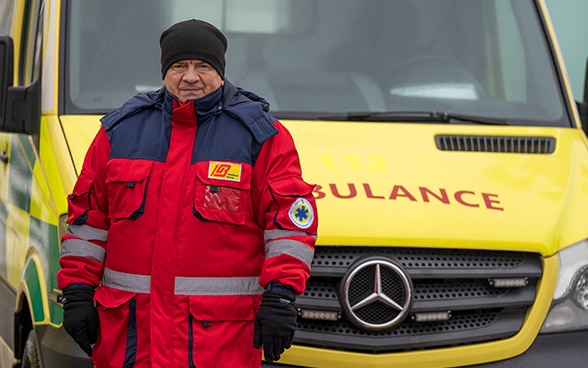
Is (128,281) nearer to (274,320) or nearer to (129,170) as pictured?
(129,170)

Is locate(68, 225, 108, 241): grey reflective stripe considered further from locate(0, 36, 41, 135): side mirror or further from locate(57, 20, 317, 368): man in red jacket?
locate(0, 36, 41, 135): side mirror

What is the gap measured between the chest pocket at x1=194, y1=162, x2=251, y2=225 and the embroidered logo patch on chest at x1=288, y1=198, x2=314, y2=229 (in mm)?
138

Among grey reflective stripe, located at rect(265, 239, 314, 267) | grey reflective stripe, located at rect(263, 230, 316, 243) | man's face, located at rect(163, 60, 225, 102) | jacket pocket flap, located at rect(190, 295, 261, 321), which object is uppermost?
man's face, located at rect(163, 60, 225, 102)

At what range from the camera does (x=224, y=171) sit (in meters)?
3.89

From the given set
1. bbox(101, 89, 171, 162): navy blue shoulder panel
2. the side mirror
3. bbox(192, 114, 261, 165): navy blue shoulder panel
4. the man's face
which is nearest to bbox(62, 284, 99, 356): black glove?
bbox(101, 89, 171, 162): navy blue shoulder panel

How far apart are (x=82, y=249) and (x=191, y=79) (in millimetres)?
579

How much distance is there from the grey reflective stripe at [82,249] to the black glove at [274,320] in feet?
1.78

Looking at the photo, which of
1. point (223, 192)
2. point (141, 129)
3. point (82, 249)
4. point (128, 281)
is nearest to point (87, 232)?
point (82, 249)

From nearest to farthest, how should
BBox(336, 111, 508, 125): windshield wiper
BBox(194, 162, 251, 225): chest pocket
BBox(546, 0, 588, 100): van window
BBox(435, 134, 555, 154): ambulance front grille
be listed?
BBox(194, 162, 251, 225): chest pocket < BBox(435, 134, 555, 154): ambulance front grille < BBox(336, 111, 508, 125): windshield wiper < BBox(546, 0, 588, 100): van window

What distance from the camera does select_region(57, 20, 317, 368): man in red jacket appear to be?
3.86m

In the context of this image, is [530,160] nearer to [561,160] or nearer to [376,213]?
[561,160]

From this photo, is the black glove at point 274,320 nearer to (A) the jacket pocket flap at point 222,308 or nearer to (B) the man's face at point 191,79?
(A) the jacket pocket flap at point 222,308

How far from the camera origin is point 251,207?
3.93 meters

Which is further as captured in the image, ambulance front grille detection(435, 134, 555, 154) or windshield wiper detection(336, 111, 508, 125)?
windshield wiper detection(336, 111, 508, 125)
